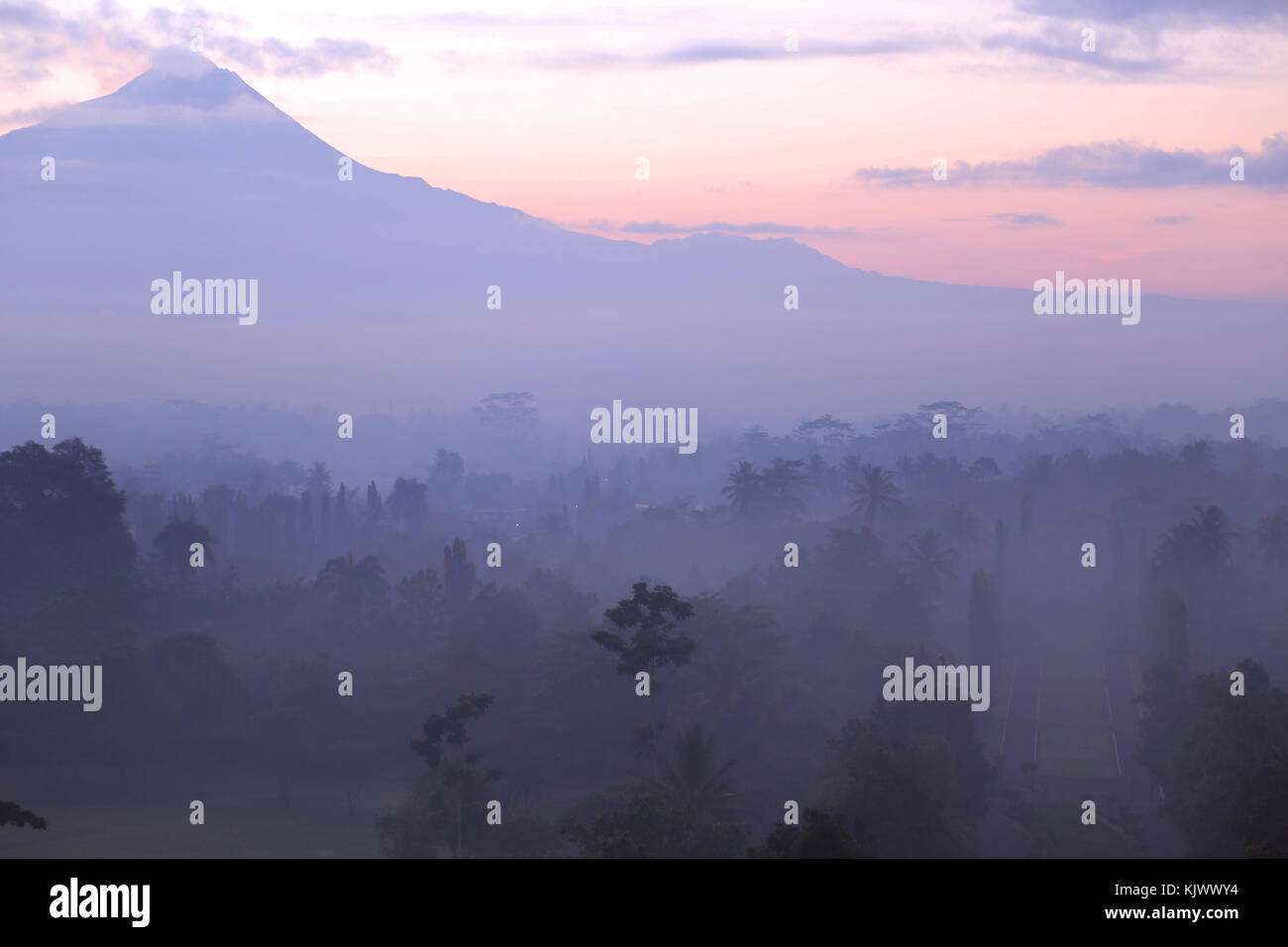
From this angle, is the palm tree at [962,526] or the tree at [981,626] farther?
the palm tree at [962,526]

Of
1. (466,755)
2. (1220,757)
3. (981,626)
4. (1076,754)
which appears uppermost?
(981,626)

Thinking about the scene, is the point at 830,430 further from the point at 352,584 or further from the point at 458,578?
the point at 352,584

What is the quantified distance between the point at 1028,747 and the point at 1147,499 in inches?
1855

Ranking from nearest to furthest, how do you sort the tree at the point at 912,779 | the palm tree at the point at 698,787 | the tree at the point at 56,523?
the tree at the point at 912,779 < the palm tree at the point at 698,787 < the tree at the point at 56,523

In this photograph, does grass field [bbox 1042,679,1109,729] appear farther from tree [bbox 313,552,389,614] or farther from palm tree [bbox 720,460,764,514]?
palm tree [bbox 720,460,764,514]

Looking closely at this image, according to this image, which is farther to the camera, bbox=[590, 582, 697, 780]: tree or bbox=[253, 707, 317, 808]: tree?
bbox=[253, 707, 317, 808]: tree

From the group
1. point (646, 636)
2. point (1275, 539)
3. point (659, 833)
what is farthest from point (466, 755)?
point (1275, 539)

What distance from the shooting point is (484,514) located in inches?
4697

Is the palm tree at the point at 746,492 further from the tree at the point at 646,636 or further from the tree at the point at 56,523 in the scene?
the tree at the point at 646,636

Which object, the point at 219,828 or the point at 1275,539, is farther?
the point at 1275,539

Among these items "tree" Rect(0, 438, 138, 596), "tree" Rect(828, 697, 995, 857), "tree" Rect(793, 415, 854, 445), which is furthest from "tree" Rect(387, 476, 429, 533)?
"tree" Rect(793, 415, 854, 445)

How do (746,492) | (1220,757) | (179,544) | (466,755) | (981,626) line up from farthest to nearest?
(746,492) < (179,544) < (981,626) < (466,755) < (1220,757)

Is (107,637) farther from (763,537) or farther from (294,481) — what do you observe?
(294,481)

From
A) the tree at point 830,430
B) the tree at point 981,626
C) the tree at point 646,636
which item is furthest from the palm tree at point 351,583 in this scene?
the tree at point 830,430
